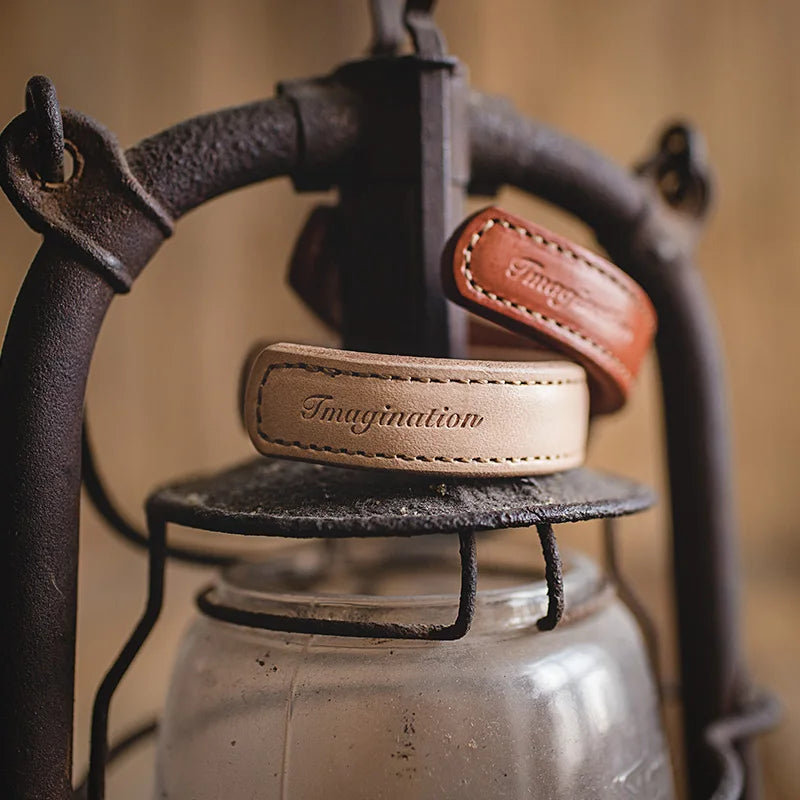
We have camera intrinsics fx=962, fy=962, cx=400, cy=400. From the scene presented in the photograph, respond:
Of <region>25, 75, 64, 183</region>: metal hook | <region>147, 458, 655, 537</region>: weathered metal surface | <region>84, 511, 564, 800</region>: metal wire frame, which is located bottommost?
<region>84, 511, 564, 800</region>: metal wire frame

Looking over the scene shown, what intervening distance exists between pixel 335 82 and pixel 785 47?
0.87m

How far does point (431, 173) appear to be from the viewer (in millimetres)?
512

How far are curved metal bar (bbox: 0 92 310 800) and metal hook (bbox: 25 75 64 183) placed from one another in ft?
0.12

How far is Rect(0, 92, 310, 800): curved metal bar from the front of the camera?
16.6 inches

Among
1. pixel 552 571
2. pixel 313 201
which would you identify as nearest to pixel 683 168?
pixel 552 571

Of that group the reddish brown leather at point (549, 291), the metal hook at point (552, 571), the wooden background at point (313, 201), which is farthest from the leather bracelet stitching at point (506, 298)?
the wooden background at point (313, 201)

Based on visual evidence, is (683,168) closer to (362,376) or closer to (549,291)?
(549,291)

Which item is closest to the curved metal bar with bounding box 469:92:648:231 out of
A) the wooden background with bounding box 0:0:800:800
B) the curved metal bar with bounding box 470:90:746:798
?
the curved metal bar with bounding box 470:90:746:798

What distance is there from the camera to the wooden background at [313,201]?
0.93 meters

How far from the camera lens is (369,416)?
0.43 m

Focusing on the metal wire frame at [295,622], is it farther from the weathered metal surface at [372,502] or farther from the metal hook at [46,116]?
the metal hook at [46,116]

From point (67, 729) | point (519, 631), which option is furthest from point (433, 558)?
point (67, 729)

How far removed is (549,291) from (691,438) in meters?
0.21

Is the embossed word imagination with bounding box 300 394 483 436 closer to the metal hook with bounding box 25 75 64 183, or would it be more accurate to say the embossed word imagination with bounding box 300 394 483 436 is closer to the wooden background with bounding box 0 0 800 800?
the metal hook with bounding box 25 75 64 183
